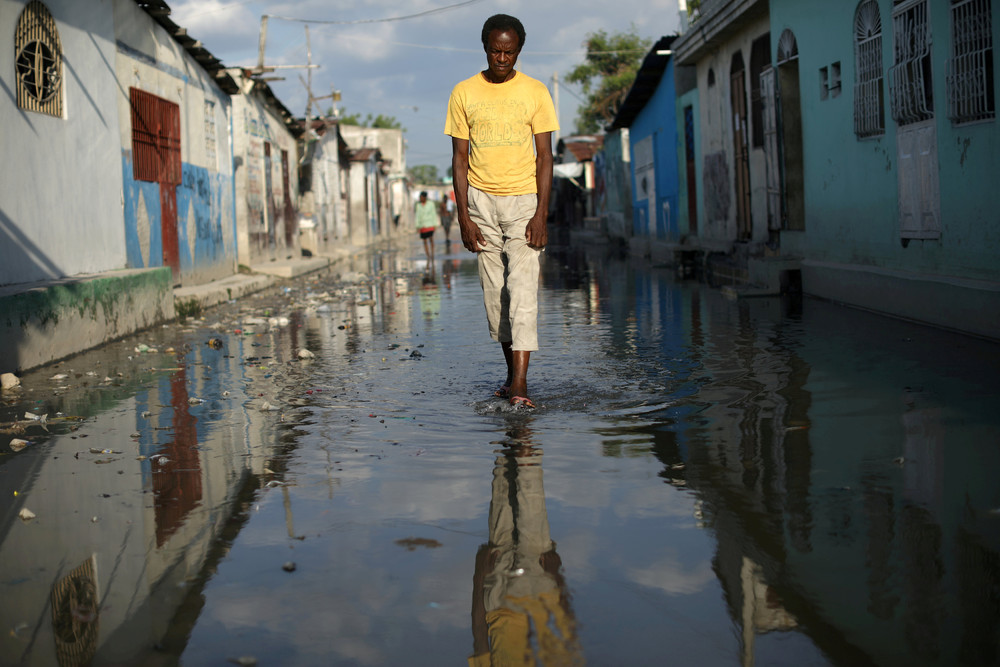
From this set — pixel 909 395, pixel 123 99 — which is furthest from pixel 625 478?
pixel 123 99

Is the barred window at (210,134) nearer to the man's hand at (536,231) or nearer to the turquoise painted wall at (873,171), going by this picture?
the turquoise painted wall at (873,171)

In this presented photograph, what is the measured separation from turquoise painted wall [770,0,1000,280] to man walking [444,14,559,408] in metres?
4.13

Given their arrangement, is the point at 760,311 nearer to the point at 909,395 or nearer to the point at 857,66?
the point at 857,66

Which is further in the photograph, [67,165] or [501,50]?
[67,165]

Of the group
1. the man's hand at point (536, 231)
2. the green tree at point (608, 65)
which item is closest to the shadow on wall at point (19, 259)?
the man's hand at point (536, 231)

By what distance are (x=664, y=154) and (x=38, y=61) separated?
55.2 ft

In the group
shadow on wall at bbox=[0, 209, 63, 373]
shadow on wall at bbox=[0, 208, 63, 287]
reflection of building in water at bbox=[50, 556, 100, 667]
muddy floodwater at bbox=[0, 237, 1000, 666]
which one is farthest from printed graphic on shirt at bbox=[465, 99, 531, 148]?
shadow on wall at bbox=[0, 208, 63, 287]

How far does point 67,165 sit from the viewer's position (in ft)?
33.6

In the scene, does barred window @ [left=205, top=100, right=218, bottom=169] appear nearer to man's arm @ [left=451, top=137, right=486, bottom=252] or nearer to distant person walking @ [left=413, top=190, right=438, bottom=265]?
distant person walking @ [left=413, top=190, right=438, bottom=265]

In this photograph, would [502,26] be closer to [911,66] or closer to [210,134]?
[911,66]

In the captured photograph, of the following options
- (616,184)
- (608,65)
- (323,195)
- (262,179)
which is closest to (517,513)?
(262,179)

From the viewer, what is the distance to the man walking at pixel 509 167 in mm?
5355

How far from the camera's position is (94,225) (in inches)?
436

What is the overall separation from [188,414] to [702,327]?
475 cm
